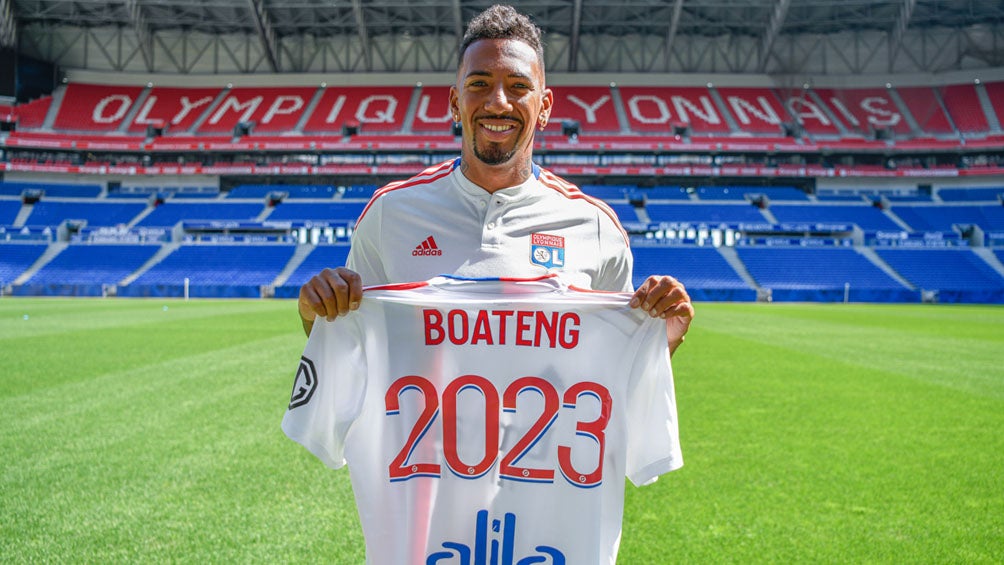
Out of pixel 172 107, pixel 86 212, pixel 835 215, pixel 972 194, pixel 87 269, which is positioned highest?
pixel 172 107

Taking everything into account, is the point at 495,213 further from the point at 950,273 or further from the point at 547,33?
the point at 547,33

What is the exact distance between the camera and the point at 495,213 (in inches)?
77.5

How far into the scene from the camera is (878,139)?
4062 centimetres

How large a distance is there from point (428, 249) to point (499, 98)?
0.50 meters

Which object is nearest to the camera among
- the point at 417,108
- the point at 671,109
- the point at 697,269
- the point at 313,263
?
the point at 697,269

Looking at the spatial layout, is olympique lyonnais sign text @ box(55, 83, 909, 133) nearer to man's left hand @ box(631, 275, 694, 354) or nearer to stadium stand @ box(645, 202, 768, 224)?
stadium stand @ box(645, 202, 768, 224)

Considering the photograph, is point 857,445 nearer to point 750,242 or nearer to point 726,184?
point 750,242

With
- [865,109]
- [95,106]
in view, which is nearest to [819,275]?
[865,109]

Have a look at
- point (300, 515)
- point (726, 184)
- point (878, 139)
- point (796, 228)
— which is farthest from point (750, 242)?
point (300, 515)

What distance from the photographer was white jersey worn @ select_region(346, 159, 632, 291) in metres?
1.98

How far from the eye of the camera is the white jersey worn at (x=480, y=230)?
1.98 m

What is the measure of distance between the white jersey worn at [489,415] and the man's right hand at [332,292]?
0.52ft

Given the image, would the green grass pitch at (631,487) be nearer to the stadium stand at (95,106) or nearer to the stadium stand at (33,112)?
the stadium stand at (95,106)

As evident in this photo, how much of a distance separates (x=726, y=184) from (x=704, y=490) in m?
42.5
